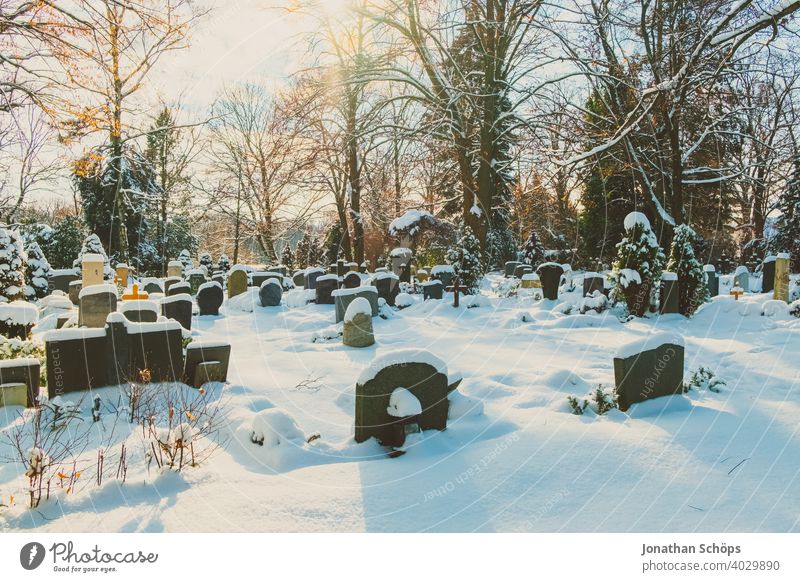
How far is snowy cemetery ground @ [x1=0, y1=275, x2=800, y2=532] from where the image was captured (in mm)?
2705

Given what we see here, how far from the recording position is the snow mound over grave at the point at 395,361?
4.07 m

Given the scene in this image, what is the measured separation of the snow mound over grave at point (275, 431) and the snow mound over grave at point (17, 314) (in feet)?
21.1

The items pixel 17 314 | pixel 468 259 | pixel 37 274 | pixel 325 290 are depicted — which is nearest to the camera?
pixel 17 314

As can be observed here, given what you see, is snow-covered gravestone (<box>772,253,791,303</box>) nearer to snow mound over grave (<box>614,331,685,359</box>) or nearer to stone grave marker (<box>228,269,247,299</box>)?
snow mound over grave (<box>614,331,685,359</box>)

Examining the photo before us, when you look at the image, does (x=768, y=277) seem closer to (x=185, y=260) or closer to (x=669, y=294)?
(x=669, y=294)

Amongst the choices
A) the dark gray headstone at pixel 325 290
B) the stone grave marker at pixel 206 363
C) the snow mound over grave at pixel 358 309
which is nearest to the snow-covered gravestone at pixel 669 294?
the snow mound over grave at pixel 358 309

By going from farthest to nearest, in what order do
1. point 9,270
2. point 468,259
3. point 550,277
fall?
point 468,259 → point 550,277 → point 9,270

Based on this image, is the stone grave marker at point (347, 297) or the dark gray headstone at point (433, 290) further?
the dark gray headstone at point (433, 290)

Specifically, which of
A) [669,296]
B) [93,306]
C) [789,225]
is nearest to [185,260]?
[93,306]

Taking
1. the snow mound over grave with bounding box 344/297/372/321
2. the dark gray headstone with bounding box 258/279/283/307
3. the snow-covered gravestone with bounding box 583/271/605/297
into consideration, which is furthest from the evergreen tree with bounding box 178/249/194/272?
the snow-covered gravestone with bounding box 583/271/605/297

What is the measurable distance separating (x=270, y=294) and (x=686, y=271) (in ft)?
34.6

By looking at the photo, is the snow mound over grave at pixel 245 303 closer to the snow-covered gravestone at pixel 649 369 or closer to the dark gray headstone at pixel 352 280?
the dark gray headstone at pixel 352 280

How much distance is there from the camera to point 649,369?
4.82 metres

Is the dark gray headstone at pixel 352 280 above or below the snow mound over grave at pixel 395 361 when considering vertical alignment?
above
